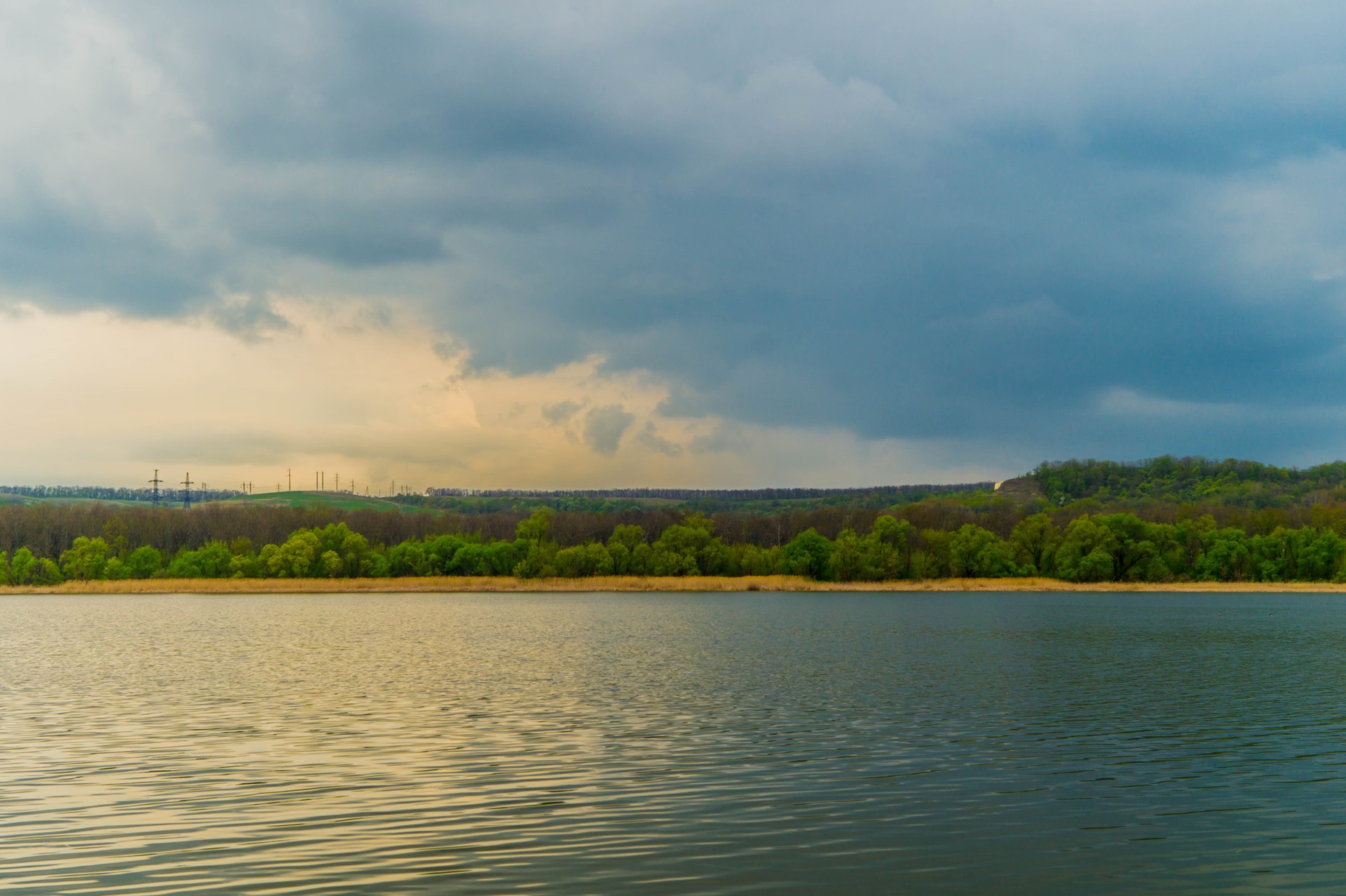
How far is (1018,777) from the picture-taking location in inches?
939

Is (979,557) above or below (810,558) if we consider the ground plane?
below

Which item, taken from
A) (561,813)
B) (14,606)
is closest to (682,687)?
(561,813)

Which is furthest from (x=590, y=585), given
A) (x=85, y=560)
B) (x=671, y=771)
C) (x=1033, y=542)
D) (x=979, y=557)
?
(x=671, y=771)

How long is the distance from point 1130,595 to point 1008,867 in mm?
153557

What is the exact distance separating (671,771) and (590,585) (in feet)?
459

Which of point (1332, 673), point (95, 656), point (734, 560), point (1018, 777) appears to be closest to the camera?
point (1018, 777)

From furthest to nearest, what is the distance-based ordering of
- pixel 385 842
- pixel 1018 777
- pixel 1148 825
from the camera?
pixel 1018 777
pixel 1148 825
pixel 385 842

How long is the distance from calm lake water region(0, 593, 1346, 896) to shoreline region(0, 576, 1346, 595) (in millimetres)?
106675

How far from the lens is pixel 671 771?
2431 centimetres

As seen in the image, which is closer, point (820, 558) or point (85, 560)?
point (820, 558)

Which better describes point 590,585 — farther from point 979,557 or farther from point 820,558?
point 979,557

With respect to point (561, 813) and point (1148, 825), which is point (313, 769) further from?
point (1148, 825)

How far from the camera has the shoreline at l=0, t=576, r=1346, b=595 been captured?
16400 centimetres

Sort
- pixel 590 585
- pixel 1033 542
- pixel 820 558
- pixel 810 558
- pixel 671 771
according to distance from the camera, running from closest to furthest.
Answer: pixel 671 771 < pixel 590 585 < pixel 810 558 < pixel 820 558 < pixel 1033 542
